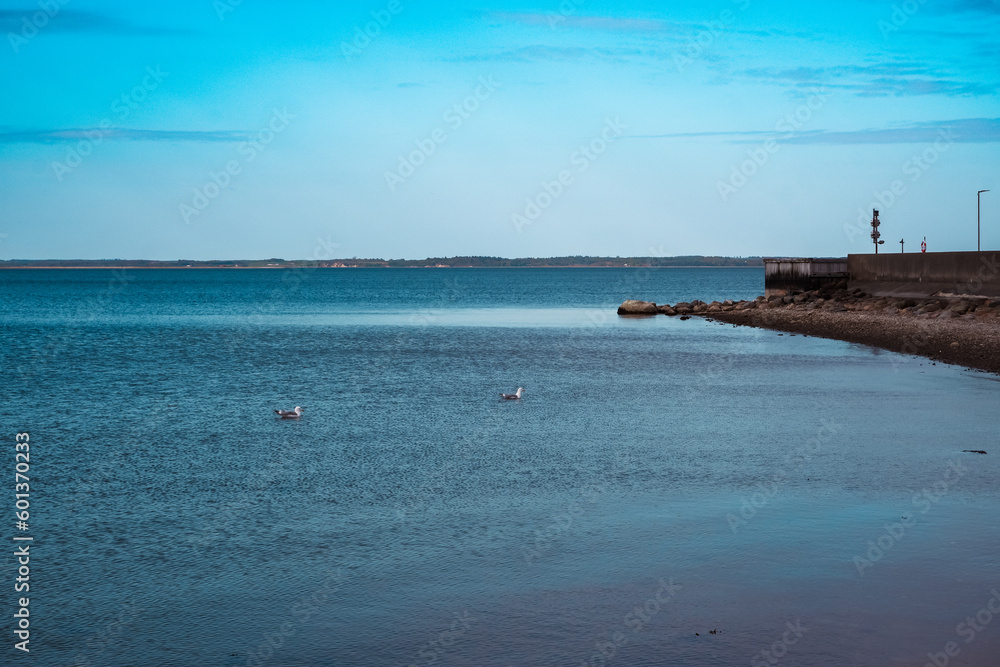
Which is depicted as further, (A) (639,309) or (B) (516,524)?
(A) (639,309)

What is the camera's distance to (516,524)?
1030cm

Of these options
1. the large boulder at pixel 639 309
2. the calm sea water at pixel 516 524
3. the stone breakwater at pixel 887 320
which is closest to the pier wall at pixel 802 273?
the stone breakwater at pixel 887 320

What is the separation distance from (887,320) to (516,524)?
32.6 m

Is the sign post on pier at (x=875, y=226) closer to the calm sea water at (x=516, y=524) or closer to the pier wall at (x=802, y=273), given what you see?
the pier wall at (x=802, y=273)

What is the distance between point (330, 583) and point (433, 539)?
1581mm

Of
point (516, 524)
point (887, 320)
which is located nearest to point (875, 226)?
point (887, 320)

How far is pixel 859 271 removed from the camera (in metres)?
54.6

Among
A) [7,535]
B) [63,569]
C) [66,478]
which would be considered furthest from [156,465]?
[63,569]

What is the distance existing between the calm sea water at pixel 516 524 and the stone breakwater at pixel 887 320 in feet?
20.8

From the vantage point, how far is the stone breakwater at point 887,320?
2870 centimetres

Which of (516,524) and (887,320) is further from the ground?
(887,320)

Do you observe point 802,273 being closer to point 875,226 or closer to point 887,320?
point 875,226

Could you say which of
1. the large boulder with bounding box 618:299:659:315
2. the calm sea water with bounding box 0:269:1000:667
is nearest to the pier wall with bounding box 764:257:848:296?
the large boulder with bounding box 618:299:659:315

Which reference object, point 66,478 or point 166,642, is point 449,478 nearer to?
point 66,478
